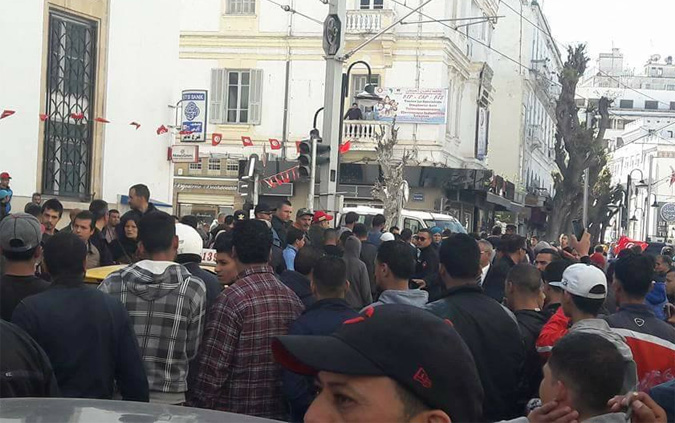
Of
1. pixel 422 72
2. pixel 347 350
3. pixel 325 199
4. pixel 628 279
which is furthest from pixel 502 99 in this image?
pixel 347 350

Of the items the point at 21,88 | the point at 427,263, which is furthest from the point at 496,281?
the point at 21,88

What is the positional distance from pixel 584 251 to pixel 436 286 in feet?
10.0

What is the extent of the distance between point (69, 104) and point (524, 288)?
13.8 m

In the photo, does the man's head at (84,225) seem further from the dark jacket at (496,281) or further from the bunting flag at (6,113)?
the bunting flag at (6,113)

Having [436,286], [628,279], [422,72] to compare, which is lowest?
[436,286]

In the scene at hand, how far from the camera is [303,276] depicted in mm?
7410

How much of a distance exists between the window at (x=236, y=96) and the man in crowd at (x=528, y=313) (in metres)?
29.4

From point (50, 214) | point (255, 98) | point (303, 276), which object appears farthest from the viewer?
point (255, 98)

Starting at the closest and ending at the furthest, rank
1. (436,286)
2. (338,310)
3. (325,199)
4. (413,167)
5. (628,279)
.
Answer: (338,310) < (628,279) < (436,286) < (325,199) < (413,167)

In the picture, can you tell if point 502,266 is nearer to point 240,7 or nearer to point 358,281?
point 358,281

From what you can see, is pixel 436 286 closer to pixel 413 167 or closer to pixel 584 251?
pixel 584 251

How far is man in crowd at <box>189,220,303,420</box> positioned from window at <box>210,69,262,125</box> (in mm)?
30261

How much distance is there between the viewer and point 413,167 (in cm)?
3403

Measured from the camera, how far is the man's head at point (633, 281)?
20.4 ft
